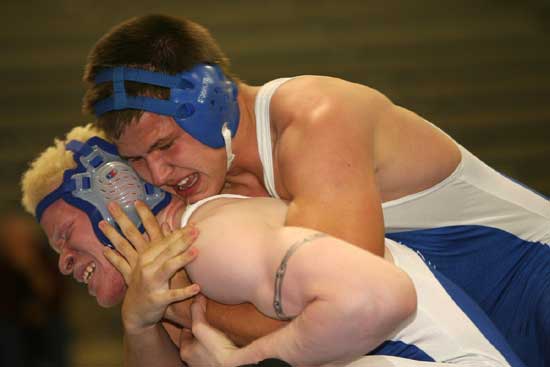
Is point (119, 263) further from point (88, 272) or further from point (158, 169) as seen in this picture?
point (158, 169)

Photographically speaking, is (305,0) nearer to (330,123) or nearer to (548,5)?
(548,5)

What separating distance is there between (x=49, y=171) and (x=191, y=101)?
610 millimetres

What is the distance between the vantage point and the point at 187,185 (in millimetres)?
2916

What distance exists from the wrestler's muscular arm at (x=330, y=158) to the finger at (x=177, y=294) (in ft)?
1.30

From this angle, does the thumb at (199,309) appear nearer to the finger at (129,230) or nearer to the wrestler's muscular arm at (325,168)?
the wrestler's muscular arm at (325,168)

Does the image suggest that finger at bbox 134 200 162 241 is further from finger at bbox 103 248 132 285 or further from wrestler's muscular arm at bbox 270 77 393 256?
wrestler's muscular arm at bbox 270 77 393 256

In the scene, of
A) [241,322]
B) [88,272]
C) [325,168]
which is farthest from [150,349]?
[325,168]

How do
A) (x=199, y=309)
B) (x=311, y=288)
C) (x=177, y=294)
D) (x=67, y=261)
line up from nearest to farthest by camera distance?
1. (x=311, y=288)
2. (x=177, y=294)
3. (x=199, y=309)
4. (x=67, y=261)

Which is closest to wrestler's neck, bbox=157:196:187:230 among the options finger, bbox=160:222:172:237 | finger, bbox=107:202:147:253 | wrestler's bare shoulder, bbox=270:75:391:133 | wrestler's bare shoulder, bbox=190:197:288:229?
finger, bbox=160:222:172:237

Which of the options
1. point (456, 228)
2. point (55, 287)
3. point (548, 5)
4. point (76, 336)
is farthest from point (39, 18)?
point (456, 228)

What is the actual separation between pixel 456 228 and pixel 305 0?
6248mm

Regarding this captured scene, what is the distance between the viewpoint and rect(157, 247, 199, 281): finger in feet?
8.08

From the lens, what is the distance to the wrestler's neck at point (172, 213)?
2.91m

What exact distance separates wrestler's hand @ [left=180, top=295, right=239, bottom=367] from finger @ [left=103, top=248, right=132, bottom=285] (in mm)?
248
